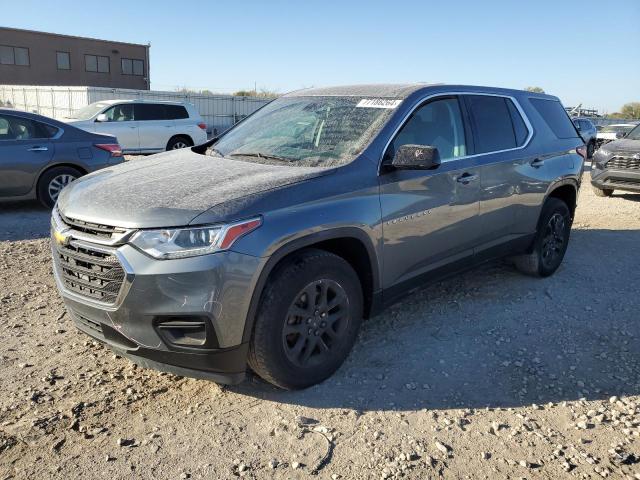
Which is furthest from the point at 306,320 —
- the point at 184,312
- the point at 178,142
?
the point at 178,142

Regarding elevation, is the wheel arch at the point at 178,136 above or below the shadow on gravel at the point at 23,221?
above

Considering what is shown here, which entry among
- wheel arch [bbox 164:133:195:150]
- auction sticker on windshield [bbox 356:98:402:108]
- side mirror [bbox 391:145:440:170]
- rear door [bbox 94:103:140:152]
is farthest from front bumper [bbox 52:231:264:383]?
wheel arch [bbox 164:133:195:150]

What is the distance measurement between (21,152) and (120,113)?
24.6 ft

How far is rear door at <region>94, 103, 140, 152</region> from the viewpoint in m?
14.4

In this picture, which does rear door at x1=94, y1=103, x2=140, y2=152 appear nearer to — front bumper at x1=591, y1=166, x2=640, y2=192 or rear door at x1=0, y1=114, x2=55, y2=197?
rear door at x1=0, y1=114, x2=55, y2=197

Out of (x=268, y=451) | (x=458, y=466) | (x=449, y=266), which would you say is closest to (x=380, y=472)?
(x=458, y=466)

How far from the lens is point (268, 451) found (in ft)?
9.11

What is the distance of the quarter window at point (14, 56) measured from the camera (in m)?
41.1

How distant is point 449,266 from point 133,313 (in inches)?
95.1

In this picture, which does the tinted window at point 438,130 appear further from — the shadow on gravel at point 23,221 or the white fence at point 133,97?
the white fence at point 133,97

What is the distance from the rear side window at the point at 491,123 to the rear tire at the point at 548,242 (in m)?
0.96

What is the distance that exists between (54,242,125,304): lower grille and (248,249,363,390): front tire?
0.77 meters

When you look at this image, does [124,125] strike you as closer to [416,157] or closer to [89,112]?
[89,112]

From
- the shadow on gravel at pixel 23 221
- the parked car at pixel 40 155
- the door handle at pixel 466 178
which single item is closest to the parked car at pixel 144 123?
the shadow on gravel at pixel 23 221
